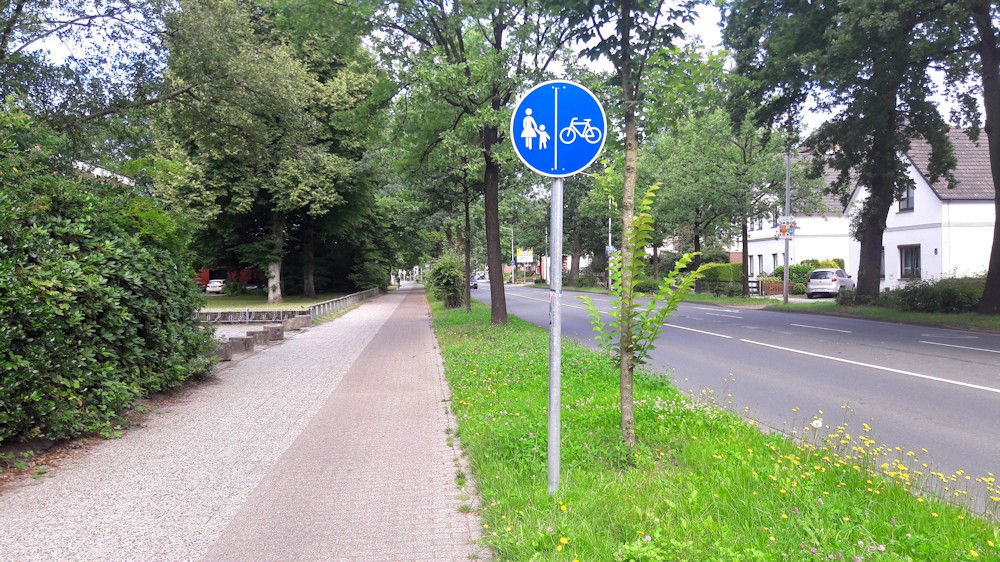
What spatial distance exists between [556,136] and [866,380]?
7.25 metres

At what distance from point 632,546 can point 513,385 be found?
16.8ft

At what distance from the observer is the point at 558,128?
4.32 meters

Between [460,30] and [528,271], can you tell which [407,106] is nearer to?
[460,30]

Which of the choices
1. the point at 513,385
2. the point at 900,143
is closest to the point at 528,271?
the point at 900,143

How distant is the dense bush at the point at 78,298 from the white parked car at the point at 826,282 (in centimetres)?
3269

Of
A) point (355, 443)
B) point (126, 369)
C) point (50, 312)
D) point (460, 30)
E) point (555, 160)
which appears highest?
point (460, 30)

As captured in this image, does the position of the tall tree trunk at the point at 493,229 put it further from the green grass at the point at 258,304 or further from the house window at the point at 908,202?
the house window at the point at 908,202

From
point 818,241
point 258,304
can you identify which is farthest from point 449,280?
point 818,241

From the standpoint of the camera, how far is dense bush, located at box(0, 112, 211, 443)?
525 centimetres

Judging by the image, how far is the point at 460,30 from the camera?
15844mm

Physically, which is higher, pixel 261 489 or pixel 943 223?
pixel 943 223

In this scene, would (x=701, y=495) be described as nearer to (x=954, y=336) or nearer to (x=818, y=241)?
(x=954, y=336)

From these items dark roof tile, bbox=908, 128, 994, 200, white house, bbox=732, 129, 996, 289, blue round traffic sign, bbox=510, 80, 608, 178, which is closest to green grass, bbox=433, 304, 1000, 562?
blue round traffic sign, bbox=510, 80, 608, 178

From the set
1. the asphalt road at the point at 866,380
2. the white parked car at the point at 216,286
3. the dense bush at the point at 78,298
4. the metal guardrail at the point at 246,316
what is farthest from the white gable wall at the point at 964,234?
the white parked car at the point at 216,286
